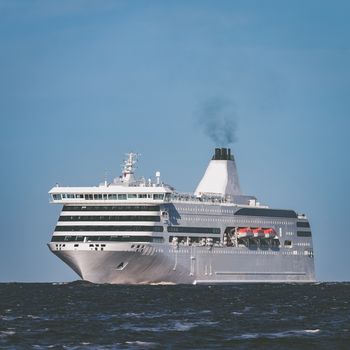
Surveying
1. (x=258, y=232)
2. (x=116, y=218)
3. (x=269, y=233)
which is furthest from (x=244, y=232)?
(x=116, y=218)

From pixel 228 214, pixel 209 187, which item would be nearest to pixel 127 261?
pixel 228 214

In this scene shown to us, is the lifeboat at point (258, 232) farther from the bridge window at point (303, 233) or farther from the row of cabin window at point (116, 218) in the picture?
the row of cabin window at point (116, 218)

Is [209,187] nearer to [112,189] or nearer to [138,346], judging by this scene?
[112,189]

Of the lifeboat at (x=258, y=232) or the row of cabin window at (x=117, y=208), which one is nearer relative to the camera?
the row of cabin window at (x=117, y=208)

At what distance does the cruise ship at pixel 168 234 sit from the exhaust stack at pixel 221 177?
17cm

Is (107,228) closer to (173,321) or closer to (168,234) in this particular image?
(168,234)

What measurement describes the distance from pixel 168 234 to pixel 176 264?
3.29 metres

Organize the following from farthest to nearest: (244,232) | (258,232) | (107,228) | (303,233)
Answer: (303,233) → (258,232) → (244,232) → (107,228)

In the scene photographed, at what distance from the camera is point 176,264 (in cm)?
12731

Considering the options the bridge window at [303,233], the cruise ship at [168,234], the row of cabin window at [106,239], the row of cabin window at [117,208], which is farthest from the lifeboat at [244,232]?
the row of cabin window at [106,239]

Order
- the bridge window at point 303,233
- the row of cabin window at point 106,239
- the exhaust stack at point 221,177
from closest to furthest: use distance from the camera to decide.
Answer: the row of cabin window at point 106,239 < the exhaust stack at point 221,177 < the bridge window at point 303,233

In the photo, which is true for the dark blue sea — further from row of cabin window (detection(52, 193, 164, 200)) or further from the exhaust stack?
the exhaust stack

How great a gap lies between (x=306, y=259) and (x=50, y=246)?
40326 mm

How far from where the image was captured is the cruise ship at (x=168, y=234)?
400 feet
